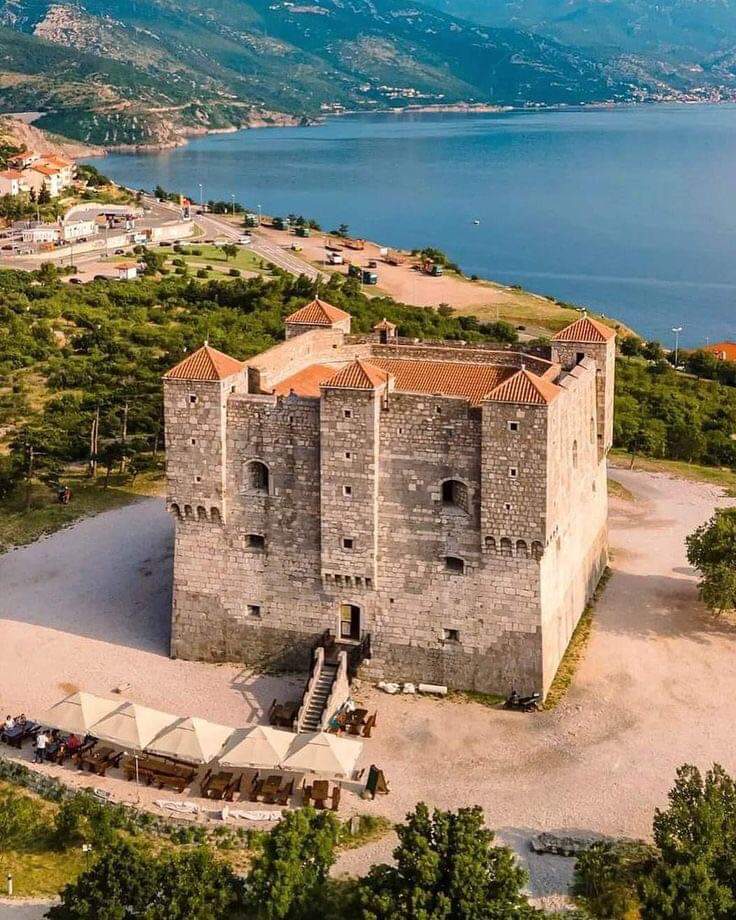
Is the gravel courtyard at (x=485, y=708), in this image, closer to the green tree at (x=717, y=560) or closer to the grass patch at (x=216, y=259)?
the green tree at (x=717, y=560)

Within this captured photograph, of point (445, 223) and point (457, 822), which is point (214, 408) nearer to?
point (457, 822)

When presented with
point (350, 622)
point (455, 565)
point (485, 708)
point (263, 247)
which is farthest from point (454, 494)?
point (263, 247)

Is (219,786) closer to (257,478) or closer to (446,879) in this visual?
(446,879)

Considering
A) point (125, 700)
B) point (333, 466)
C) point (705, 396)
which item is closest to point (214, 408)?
point (333, 466)

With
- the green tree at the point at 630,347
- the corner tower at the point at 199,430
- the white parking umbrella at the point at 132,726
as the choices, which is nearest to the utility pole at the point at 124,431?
the corner tower at the point at 199,430

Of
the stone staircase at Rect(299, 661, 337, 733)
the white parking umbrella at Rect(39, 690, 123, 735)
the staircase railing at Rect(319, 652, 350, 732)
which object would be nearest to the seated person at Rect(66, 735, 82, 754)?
the white parking umbrella at Rect(39, 690, 123, 735)

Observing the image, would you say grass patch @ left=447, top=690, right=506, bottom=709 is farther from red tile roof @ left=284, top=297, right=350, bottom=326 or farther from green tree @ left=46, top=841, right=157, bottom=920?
red tile roof @ left=284, top=297, right=350, bottom=326
